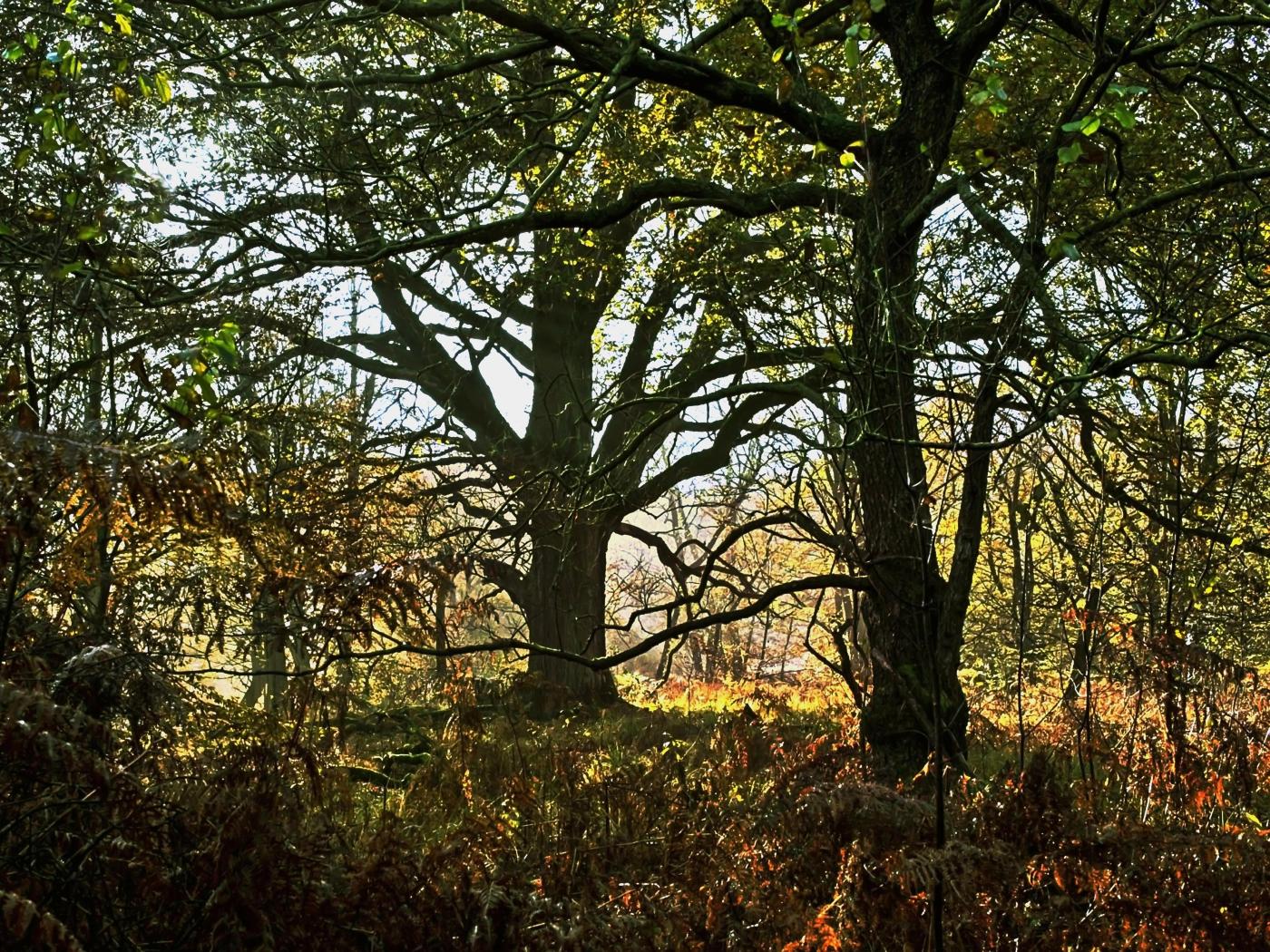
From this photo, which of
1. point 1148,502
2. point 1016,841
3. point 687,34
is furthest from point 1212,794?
point 687,34

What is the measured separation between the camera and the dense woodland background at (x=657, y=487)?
3627 millimetres

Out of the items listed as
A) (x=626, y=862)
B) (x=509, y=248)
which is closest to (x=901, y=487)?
(x=626, y=862)

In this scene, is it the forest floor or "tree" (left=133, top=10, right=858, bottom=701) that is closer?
the forest floor

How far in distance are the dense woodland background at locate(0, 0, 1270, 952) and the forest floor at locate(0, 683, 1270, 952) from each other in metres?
0.02

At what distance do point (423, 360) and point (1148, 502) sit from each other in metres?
10.1

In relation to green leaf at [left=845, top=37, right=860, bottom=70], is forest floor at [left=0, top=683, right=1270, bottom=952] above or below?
below

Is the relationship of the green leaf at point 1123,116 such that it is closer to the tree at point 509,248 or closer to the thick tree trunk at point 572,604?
the tree at point 509,248

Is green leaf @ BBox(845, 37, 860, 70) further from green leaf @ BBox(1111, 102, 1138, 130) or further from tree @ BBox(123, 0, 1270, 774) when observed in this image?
green leaf @ BBox(1111, 102, 1138, 130)

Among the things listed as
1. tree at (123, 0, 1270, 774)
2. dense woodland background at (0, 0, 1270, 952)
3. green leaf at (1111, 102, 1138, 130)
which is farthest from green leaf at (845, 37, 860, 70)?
green leaf at (1111, 102, 1138, 130)

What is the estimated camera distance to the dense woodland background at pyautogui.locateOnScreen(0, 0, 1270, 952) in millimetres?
3627

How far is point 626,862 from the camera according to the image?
4969mm

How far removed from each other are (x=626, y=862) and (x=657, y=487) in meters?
8.56

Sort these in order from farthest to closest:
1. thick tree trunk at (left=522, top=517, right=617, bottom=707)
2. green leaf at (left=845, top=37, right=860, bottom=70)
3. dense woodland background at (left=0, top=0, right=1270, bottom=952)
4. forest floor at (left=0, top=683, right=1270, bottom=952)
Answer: thick tree trunk at (left=522, top=517, right=617, bottom=707) < green leaf at (left=845, top=37, right=860, bottom=70) < dense woodland background at (left=0, top=0, right=1270, bottom=952) < forest floor at (left=0, top=683, right=1270, bottom=952)

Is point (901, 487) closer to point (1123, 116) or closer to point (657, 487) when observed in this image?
point (1123, 116)
